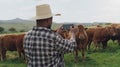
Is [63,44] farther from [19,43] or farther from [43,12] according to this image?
[19,43]

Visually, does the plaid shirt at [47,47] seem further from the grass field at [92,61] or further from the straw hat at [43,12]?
the grass field at [92,61]

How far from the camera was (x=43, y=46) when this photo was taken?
5.36m

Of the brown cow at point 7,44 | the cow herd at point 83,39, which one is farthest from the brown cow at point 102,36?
the brown cow at point 7,44

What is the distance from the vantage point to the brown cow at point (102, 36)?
21391 millimetres

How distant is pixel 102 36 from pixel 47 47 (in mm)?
16441

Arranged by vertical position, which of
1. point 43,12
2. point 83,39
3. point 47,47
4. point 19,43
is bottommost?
point 19,43

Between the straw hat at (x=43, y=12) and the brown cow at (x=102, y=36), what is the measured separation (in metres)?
16.1

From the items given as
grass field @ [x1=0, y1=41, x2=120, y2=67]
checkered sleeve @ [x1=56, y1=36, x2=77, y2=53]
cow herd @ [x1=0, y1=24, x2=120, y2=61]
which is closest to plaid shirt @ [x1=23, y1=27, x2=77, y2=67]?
checkered sleeve @ [x1=56, y1=36, x2=77, y2=53]

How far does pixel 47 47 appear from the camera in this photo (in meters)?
5.36

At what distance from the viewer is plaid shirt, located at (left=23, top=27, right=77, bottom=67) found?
5.35m

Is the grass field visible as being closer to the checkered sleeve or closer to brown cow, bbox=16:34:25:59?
brown cow, bbox=16:34:25:59

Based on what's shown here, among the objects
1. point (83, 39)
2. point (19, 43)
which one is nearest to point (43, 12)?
point (83, 39)

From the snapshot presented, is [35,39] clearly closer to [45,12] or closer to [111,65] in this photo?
[45,12]

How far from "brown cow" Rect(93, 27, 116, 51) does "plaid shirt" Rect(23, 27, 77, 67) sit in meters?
16.1
